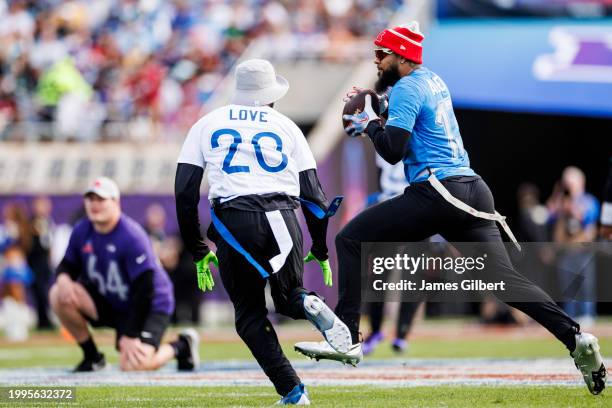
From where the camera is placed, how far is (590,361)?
25.4ft

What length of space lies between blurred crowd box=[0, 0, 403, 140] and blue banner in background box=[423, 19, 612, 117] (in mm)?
3428

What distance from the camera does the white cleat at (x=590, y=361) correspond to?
7703 mm

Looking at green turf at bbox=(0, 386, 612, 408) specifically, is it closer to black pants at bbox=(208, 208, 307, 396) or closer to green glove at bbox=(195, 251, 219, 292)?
black pants at bbox=(208, 208, 307, 396)

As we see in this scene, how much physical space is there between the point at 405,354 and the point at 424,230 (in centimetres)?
520

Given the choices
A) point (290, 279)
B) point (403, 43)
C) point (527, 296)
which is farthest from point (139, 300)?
point (527, 296)

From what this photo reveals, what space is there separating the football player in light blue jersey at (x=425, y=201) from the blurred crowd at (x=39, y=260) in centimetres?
1033

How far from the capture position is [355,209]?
20.3 meters

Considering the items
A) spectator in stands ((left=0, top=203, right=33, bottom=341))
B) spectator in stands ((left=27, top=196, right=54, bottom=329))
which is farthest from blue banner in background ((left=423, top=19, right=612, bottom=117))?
spectator in stands ((left=0, top=203, right=33, bottom=341))

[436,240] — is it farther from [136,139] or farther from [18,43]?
[18,43]

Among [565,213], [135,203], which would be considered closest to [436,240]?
[565,213]

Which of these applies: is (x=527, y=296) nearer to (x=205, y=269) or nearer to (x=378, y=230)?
(x=378, y=230)

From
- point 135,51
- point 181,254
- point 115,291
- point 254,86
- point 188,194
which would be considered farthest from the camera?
point 135,51

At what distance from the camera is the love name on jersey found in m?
7.72

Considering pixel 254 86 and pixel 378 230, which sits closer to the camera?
pixel 254 86
